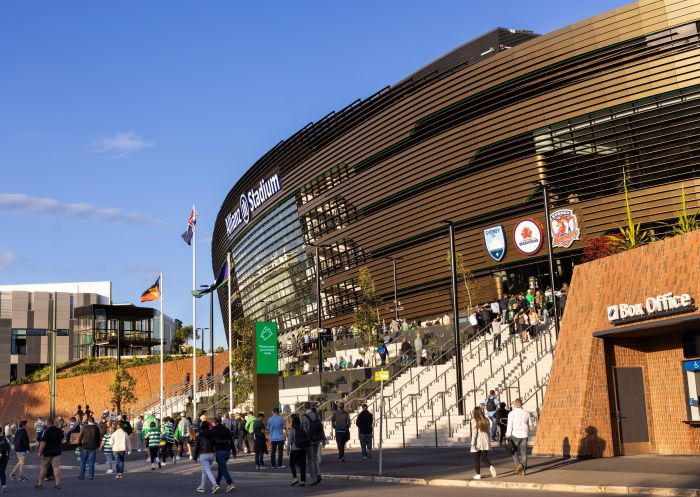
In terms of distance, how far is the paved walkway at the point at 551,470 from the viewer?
14.4 m

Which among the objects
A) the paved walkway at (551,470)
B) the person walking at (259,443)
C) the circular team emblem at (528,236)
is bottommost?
the paved walkway at (551,470)

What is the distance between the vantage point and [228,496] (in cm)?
1573

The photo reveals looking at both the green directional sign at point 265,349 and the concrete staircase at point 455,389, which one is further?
the green directional sign at point 265,349

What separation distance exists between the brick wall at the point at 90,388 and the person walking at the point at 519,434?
1936 inches

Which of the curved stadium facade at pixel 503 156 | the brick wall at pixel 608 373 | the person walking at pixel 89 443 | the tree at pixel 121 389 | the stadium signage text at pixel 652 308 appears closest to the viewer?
the stadium signage text at pixel 652 308

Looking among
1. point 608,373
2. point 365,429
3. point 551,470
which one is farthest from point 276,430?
point 608,373

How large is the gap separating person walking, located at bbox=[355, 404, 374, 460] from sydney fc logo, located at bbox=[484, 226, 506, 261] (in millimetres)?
24680

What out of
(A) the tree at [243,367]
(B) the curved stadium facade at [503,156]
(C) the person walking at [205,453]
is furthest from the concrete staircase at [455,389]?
(A) the tree at [243,367]

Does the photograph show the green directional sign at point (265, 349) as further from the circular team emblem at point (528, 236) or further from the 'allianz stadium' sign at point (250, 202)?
the 'allianz stadium' sign at point (250, 202)

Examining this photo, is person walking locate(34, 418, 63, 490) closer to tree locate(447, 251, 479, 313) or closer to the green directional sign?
the green directional sign

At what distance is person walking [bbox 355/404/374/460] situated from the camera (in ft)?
76.6

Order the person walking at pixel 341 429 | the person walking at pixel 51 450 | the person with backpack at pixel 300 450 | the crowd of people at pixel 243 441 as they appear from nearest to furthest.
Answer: the crowd of people at pixel 243 441
the person with backpack at pixel 300 450
the person walking at pixel 51 450
the person walking at pixel 341 429

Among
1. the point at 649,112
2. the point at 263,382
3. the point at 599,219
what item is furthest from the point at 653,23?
the point at 263,382

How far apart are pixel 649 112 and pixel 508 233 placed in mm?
10149
